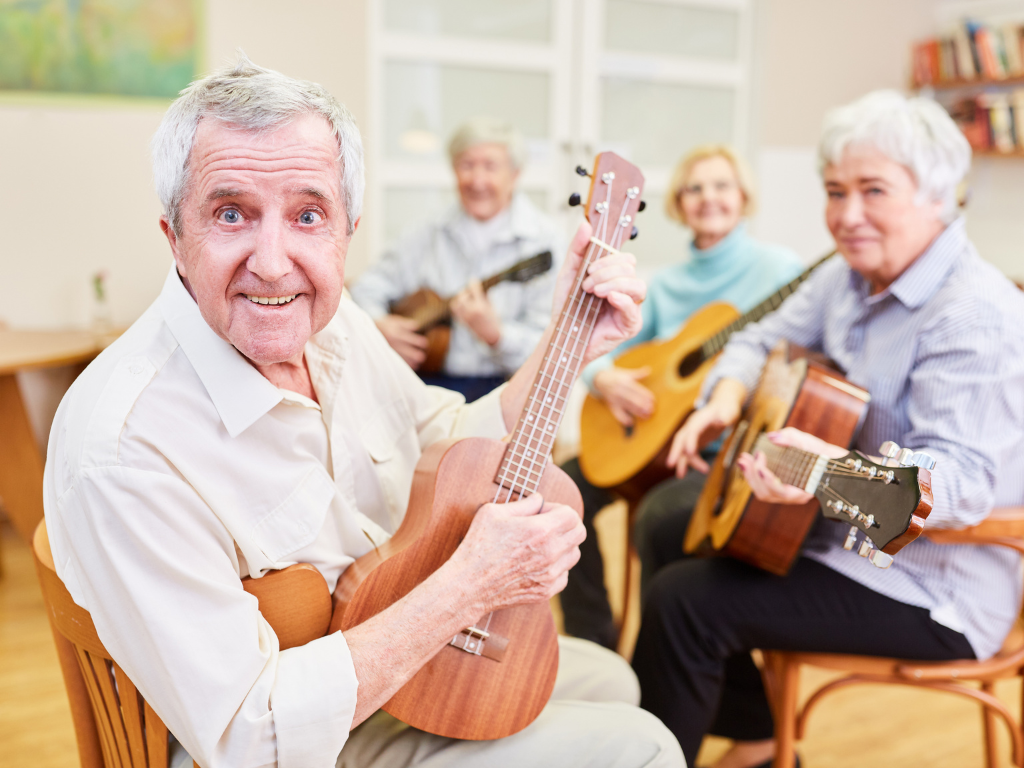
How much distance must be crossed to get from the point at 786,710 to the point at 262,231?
3.94ft

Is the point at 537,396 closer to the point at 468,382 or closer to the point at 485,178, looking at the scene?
the point at 468,382

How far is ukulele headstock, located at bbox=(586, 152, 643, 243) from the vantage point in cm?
117

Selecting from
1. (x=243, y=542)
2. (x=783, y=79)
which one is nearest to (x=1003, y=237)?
(x=783, y=79)

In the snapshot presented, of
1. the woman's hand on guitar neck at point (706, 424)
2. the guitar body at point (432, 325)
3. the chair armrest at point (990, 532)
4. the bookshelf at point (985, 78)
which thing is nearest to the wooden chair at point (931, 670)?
the chair armrest at point (990, 532)

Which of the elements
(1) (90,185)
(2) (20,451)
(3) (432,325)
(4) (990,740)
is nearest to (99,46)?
(1) (90,185)

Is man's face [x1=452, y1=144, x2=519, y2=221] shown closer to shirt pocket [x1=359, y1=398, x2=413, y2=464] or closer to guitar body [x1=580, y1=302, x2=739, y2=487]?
guitar body [x1=580, y1=302, x2=739, y2=487]

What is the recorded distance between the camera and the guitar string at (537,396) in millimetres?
1084

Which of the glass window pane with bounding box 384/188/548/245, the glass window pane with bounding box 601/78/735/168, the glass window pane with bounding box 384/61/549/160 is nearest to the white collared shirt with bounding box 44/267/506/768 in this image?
the glass window pane with bounding box 384/188/548/245

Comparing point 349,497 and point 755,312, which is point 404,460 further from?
point 755,312

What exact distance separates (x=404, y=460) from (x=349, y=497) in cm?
18

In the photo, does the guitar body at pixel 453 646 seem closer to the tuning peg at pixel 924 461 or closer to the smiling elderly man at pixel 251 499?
the smiling elderly man at pixel 251 499

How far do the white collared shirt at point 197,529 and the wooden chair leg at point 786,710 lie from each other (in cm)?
85

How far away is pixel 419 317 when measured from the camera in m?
2.68

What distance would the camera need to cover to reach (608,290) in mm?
1134
